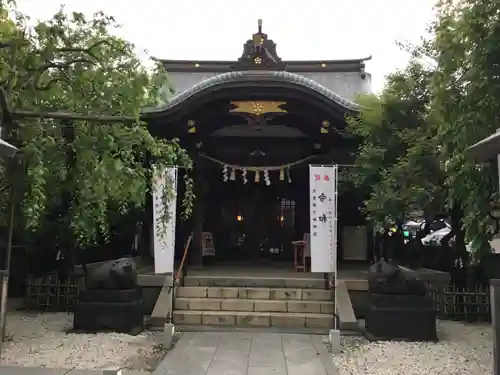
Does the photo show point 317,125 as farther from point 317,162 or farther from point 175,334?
point 175,334

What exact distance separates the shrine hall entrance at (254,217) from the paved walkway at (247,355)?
7.11 meters

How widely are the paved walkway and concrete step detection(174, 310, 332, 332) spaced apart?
0.57 meters

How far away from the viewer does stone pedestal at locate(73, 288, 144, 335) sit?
8.84 metres

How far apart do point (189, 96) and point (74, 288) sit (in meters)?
5.30

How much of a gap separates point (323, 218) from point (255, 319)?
2.50 meters

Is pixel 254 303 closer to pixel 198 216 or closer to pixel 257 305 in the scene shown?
pixel 257 305

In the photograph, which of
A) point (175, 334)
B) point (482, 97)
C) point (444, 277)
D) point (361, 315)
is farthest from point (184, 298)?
point (482, 97)

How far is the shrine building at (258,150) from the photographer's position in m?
12.2

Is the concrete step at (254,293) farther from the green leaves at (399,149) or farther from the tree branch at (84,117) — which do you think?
the tree branch at (84,117)

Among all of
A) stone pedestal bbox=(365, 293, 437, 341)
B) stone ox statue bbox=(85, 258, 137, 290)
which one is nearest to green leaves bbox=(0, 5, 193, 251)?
stone ox statue bbox=(85, 258, 137, 290)

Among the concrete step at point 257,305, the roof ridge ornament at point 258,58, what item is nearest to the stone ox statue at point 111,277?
the concrete step at point 257,305

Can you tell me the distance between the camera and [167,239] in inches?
378

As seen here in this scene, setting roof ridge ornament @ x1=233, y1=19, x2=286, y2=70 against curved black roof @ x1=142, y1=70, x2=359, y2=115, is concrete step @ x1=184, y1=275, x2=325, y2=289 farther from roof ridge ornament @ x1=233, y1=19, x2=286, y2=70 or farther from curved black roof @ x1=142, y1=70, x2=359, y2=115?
roof ridge ornament @ x1=233, y1=19, x2=286, y2=70

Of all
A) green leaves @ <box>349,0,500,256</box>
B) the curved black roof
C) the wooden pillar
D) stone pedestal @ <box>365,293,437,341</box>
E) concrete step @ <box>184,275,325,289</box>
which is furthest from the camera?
the wooden pillar
